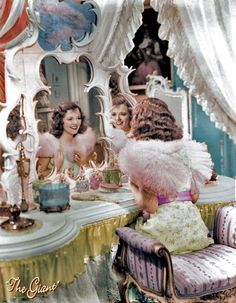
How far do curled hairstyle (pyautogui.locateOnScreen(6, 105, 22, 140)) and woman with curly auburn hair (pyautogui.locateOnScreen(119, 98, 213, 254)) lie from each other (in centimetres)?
54

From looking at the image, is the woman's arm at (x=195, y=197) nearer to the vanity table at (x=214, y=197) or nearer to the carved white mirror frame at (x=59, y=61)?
the vanity table at (x=214, y=197)

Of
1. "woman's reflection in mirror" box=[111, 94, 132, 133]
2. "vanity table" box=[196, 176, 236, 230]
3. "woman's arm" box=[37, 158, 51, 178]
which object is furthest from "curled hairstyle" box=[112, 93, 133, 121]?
"vanity table" box=[196, 176, 236, 230]

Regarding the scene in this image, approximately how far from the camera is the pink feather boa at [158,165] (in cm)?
239

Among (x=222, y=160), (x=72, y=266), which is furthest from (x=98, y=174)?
(x=222, y=160)

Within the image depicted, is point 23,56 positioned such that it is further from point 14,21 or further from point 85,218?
point 85,218

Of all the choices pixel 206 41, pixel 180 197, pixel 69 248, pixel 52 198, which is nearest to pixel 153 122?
pixel 180 197

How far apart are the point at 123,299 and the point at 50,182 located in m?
0.70

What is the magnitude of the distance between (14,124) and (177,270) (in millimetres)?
998

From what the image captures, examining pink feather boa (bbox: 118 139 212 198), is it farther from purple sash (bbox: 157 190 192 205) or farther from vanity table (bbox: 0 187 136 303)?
vanity table (bbox: 0 187 136 303)

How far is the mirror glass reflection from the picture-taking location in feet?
7.41

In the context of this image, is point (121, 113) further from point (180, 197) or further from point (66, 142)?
point (180, 197)

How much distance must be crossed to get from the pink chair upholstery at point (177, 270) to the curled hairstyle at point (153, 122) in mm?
481

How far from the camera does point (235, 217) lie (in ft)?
8.33

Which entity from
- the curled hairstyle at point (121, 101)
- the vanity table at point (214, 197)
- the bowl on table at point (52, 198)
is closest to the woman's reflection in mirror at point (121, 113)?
the curled hairstyle at point (121, 101)
